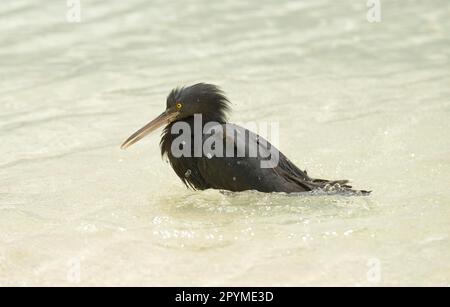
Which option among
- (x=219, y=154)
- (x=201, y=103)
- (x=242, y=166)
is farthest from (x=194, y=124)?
(x=242, y=166)

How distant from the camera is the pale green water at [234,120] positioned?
6.22 metres

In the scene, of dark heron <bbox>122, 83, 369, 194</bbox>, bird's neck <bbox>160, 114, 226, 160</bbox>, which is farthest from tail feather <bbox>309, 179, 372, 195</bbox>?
bird's neck <bbox>160, 114, 226, 160</bbox>

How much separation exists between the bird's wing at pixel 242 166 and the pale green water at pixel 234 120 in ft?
0.41

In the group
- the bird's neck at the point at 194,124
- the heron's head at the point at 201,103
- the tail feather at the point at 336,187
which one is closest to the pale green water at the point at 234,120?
the tail feather at the point at 336,187

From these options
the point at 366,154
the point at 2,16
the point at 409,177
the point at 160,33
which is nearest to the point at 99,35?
the point at 160,33

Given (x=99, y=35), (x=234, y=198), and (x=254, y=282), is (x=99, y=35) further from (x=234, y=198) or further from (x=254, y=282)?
(x=254, y=282)

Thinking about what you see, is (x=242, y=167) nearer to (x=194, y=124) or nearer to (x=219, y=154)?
(x=219, y=154)

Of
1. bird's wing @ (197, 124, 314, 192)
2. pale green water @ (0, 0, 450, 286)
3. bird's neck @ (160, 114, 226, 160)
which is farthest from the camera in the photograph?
bird's neck @ (160, 114, 226, 160)

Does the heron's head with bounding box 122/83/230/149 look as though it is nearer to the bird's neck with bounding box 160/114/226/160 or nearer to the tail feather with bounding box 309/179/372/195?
the bird's neck with bounding box 160/114/226/160

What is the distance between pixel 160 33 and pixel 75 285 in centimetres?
739

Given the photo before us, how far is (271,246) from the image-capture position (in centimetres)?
642

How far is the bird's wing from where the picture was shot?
289 inches

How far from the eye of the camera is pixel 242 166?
289 inches

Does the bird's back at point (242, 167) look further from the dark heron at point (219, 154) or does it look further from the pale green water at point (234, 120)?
the pale green water at point (234, 120)
